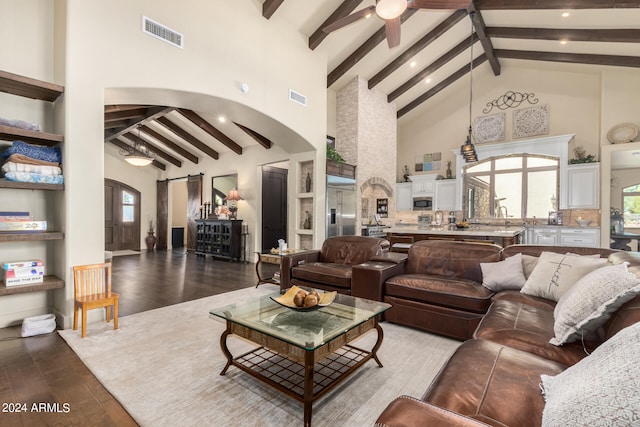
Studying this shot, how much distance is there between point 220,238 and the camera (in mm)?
7562

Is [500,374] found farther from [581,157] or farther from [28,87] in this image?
[581,157]

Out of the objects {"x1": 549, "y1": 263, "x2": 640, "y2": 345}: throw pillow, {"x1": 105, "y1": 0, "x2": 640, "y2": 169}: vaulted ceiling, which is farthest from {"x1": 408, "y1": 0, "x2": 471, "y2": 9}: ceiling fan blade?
{"x1": 549, "y1": 263, "x2": 640, "y2": 345}: throw pillow

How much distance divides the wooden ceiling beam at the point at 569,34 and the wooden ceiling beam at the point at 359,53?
2.27 metres

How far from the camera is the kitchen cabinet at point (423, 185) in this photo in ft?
29.2

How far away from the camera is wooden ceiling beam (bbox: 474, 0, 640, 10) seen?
4.27m

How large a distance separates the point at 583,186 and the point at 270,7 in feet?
25.4

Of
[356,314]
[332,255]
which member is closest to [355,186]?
[332,255]

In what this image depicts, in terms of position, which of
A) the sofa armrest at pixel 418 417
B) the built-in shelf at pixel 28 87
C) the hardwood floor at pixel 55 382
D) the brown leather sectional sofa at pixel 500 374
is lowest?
the hardwood floor at pixel 55 382

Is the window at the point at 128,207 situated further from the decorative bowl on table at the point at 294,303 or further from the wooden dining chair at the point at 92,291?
the decorative bowl on table at the point at 294,303

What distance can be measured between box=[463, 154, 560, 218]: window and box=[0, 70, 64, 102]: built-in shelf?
347 inches

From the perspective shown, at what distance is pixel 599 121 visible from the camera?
6.81m

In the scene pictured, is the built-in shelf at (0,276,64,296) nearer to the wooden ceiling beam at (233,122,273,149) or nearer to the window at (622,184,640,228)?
the wooden ceiling beam at (233,122,273,149)

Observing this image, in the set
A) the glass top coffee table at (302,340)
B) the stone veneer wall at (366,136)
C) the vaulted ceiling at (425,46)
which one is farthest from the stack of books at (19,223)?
the stone veneer wall at (366,136)

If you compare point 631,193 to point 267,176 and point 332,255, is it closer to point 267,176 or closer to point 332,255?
point 332,255
